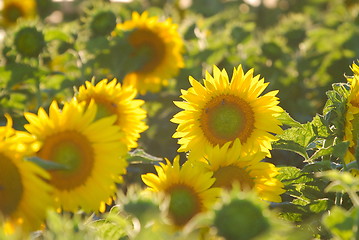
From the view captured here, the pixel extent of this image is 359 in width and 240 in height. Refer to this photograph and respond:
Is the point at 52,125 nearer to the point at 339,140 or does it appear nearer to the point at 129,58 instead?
the point at 339,140

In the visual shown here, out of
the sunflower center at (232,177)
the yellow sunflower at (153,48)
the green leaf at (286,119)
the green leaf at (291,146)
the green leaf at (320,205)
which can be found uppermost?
the yellow sunflower at (153,48)

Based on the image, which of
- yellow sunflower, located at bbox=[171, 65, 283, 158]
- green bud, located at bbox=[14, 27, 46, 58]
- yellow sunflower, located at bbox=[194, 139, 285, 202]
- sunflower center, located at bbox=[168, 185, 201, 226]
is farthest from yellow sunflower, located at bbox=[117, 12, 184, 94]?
sunflower center, located at bbox=[168, 185, 201, 226]

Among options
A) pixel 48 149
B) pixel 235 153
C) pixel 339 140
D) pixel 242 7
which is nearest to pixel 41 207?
pixel 48 149

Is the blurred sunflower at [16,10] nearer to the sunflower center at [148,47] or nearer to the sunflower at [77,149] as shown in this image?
the sunflower center at [148,47]

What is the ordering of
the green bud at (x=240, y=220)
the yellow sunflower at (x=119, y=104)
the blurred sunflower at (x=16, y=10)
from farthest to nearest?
the blurred sunflower at (x=16, y=10), the yellow sunflower at (x=119, y=104), the green bud at (x=240, y=220)

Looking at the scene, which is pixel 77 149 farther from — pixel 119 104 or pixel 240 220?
pixel 240 220

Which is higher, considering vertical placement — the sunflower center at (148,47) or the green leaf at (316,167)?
the sunflower center at (148,47)

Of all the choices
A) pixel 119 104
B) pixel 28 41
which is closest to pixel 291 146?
pixel 119 104

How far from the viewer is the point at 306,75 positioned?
15.6ft

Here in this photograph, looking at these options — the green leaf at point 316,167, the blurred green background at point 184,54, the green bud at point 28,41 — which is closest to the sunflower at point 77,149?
the green leaf at point 316,167

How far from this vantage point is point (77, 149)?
1.92 metres

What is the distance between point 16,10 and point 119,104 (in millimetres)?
4341

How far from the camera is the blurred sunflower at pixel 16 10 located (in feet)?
20.6

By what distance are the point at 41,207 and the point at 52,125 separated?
0.79ft
